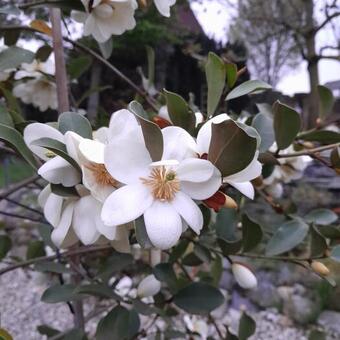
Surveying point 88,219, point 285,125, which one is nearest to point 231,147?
point 88,219

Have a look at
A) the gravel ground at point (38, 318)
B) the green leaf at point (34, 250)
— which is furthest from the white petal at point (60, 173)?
the gravel ground at point (38, 318)

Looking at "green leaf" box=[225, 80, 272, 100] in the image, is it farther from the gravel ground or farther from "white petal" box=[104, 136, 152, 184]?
the gravel ground

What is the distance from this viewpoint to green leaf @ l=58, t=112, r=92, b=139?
1.26ft

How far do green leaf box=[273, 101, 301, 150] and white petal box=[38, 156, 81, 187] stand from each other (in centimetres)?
25

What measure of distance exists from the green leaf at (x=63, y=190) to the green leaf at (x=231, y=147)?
0.39 feet

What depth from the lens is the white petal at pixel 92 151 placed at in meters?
0.31

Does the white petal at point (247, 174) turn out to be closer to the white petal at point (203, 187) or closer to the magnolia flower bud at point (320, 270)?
the white petal at point (203, 187)

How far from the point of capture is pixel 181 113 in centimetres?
41

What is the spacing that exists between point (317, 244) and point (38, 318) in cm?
242

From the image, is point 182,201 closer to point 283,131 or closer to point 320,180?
point 283,131

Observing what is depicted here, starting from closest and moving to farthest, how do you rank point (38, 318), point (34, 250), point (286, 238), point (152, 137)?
point (152, 137) < point (286, 238) < point (34, 250) < point (38, 318)

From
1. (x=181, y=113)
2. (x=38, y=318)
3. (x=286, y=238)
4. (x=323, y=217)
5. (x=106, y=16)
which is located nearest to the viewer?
(x=181, y=113)

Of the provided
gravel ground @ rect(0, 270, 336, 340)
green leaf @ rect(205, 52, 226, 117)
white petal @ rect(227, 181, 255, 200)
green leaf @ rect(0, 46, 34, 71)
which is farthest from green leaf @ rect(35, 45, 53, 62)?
gravel ground @ rect(0, 270, 336, 340)

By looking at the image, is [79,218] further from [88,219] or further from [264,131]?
[264,131]
